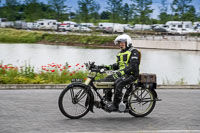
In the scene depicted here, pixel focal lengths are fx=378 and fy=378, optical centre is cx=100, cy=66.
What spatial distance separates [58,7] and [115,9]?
62.9 feet

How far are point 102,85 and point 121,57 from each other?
0.68m

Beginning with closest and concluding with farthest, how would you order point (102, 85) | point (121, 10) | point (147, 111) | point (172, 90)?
point (102, 85) < point (147, 111) < point (172, 90) < point (121, 10)

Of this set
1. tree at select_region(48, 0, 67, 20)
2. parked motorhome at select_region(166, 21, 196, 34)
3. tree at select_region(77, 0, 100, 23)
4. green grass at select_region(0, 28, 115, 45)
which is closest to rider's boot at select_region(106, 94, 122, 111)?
green grass at select_region(0, 28, 115, 45)

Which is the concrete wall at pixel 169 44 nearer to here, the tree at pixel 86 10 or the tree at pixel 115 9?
the tree at pixel 115 9

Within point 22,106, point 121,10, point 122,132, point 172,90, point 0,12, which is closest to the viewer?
point 122,132

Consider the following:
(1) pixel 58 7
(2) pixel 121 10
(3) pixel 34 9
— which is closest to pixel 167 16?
(2) pixel 121 10

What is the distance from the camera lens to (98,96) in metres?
7.31

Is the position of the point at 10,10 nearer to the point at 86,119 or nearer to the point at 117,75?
the point at 86,119

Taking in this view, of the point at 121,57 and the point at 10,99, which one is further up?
the point at 121,57

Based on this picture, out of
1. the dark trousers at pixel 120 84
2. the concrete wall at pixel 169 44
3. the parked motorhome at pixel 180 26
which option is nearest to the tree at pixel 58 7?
the parked motorhome at pixel 180 26

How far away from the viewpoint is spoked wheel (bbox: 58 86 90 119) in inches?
280

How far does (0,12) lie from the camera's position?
137875 mm

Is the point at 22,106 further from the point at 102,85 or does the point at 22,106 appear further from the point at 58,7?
the point at 58,7

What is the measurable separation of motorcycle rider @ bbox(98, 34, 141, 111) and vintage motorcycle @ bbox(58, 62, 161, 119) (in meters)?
0.11
